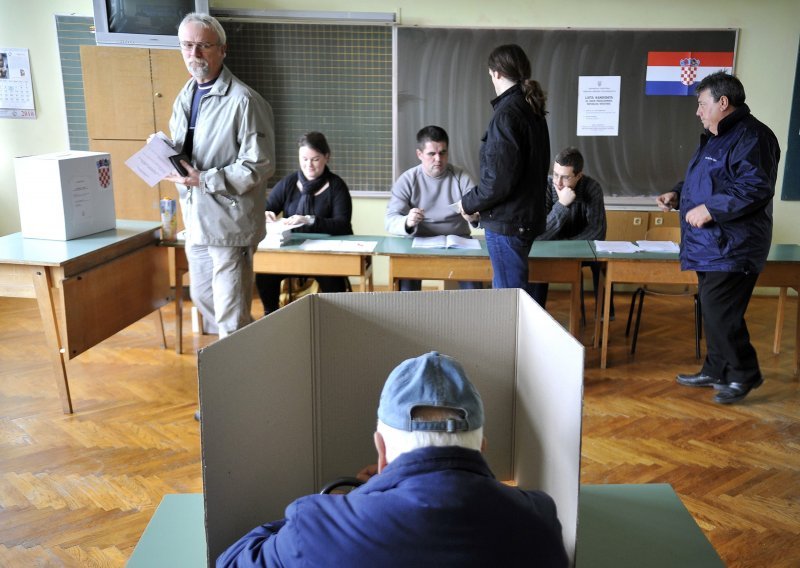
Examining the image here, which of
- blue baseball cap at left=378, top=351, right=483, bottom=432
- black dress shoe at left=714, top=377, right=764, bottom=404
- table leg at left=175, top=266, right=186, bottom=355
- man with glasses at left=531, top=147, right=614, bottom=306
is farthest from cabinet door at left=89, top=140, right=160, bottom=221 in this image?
blue baseball cap at left=378, top=351, right=483, bottom=432

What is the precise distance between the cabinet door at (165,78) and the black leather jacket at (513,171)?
106 inches

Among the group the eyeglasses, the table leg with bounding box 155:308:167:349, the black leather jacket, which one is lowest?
the table leg with bounding box 155:308:167:349

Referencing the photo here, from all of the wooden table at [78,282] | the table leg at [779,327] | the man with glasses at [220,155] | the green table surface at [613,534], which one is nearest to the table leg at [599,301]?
the table leg at [779,327]

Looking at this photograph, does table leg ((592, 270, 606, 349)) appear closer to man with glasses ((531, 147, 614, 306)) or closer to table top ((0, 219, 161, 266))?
man with glasses ((531, 147, 614, 306))

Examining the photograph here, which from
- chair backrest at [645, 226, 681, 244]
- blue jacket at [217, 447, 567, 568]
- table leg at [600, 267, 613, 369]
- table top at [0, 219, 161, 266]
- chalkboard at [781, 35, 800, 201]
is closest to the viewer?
blue jacket at [217, 447, 567, 568]

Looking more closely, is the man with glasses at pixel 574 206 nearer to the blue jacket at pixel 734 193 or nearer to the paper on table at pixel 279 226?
the blue jacket at pixel 734 193

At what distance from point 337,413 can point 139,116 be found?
420 cm

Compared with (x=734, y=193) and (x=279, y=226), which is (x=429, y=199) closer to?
(x=279, y=226)

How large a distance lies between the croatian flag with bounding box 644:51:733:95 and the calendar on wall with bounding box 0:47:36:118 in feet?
14.8

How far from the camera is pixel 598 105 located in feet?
18.0

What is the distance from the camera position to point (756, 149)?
3236mm

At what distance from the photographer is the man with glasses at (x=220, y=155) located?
3080 millimetres

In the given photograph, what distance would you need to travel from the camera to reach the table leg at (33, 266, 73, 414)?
318cm

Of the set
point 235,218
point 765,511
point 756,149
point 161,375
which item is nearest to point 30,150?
point 161,375
